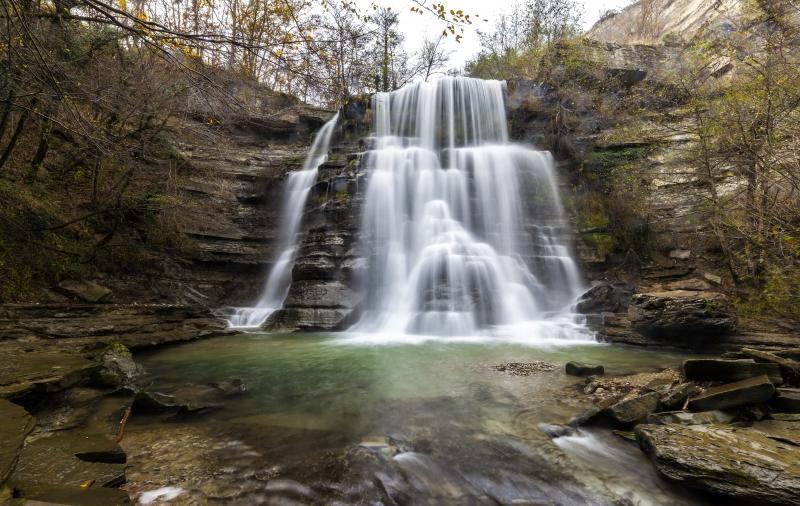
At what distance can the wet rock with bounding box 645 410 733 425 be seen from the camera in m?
3.37

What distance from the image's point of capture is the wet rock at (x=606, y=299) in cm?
1013

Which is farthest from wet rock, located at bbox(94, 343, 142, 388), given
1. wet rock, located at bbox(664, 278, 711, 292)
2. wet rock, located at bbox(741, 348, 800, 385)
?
wet rock, located at bbox(664, 278, 711, 292)

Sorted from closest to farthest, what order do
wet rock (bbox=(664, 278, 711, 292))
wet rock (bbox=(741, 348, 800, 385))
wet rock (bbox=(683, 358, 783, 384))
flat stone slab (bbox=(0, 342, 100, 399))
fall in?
flat stone slab (bbox=(0, 342, 100, 399)) → wet rock (bbox=(683, 358, 783, 384)) → wet rock (bbox=(741, 348, 800, 385)) → wet rock (bbox=(664, 278, 711, 292))

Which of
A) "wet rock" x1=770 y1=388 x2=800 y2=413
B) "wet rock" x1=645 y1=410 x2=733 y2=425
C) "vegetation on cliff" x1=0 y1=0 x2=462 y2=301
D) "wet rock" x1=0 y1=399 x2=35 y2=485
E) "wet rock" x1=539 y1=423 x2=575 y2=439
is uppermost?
"vegetation on cliff" x1=0 y1=0 x2=462 y2=301

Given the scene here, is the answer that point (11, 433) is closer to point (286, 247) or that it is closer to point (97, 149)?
point (97, 149)

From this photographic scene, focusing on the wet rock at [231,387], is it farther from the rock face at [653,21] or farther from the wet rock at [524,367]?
the rock face at [653,21]

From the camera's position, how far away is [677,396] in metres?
3.83

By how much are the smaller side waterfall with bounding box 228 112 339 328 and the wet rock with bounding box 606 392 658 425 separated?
994 cm

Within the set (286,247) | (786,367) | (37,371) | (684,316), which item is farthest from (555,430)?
(286,247)

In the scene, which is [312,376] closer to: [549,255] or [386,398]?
[386,398]

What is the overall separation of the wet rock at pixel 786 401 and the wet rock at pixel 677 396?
586 mm

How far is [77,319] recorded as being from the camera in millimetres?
7078

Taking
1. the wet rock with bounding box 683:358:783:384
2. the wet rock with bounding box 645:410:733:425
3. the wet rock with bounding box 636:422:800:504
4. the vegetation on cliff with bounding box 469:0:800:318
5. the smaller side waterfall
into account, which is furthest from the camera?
the smaller side waterfall

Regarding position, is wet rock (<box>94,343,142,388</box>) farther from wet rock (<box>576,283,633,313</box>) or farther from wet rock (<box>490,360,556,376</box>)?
wet rock (<box>576,283,633,313</box>)
